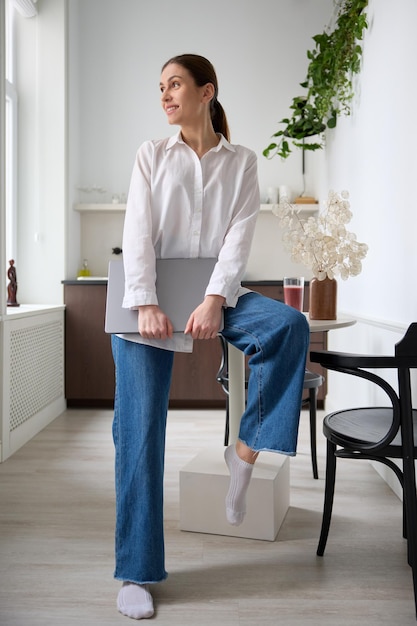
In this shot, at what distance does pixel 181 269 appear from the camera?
164cm

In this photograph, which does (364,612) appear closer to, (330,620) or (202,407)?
(330,620)

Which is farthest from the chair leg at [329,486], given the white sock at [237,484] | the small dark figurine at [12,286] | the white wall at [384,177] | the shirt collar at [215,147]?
the small dark figurine at [12,286]

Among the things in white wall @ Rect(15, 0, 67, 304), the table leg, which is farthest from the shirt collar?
white wall @ Rect(15, 0, 67, 304)

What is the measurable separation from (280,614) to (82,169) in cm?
378

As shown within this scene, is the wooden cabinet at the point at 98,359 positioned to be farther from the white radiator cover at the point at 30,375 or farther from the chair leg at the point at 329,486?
the chair leg at the point at 329,486

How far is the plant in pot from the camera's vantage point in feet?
7.41

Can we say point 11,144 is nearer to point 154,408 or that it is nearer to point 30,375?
point 30,375

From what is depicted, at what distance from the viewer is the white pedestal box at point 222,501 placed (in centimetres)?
204

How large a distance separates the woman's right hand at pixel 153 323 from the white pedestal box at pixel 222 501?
717mm

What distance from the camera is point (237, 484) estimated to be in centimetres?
160

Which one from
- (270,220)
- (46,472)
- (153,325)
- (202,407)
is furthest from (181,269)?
(270,220)

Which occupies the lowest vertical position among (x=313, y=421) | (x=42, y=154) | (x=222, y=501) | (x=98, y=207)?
(x=222, y=501)

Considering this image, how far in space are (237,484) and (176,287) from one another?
21.6 inches

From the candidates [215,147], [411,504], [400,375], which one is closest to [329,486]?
[411,504]
